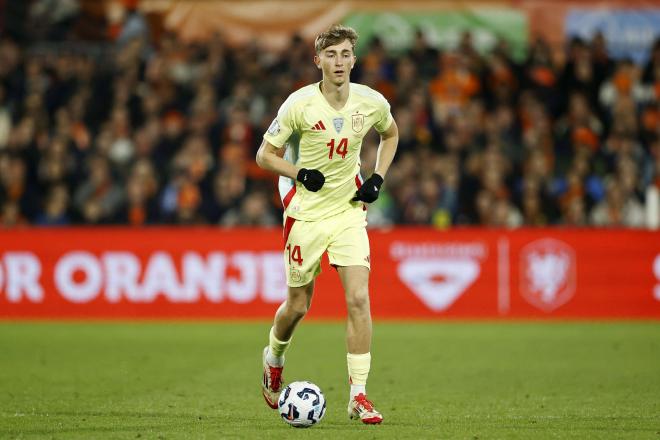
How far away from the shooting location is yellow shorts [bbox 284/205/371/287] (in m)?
8.10

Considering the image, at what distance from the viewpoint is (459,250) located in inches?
649

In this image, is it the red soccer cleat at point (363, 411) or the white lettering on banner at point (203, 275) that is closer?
the red soccer cleat at point (363, 411)

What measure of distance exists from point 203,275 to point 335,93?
8731mm

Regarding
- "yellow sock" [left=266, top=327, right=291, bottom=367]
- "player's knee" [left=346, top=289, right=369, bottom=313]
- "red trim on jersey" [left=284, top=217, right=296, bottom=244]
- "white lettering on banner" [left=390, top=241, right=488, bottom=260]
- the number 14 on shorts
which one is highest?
"red trim on jersey" [left=284, top=217, right=296, bottom=244]

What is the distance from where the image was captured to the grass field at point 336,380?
762 centimetres

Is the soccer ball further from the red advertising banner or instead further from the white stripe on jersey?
the red advertising banner

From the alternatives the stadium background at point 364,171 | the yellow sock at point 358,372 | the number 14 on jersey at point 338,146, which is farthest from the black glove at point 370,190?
the stadium background at point 364,171

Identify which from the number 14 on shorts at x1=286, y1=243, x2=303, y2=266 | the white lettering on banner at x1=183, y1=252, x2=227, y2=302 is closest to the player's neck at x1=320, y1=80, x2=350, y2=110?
the number 14 on shorts at x1=286, y1=243, x2=303, y2=266

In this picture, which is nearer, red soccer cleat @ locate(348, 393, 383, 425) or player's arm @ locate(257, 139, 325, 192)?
red soccer cleat @ locate(348, 393, 383, 425)

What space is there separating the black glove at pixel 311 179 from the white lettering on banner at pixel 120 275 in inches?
357

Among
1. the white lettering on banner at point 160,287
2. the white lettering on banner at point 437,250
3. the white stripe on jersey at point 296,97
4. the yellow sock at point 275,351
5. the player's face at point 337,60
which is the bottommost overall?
the white lettering on banner at point 160,287

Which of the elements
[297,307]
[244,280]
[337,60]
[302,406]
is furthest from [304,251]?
[244,280]

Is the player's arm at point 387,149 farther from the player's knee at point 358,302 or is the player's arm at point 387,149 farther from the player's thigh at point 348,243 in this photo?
the player's knee at point 358,302

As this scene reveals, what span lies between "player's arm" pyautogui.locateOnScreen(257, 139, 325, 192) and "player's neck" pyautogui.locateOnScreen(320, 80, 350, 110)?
49cm
